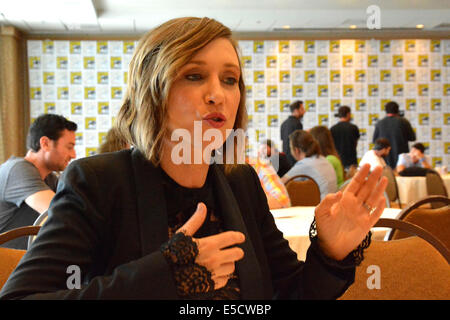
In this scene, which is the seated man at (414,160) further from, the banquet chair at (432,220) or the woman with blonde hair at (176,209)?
the woman with blonde hair at (176,209)

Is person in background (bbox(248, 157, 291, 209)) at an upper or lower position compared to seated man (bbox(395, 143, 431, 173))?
upper

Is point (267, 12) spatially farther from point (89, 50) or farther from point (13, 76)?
point (13, 76)

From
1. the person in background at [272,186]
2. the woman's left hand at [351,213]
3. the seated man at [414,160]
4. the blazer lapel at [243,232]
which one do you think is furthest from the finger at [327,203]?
the seated man at [414,160]

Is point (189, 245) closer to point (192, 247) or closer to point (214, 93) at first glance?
point (192, 247)

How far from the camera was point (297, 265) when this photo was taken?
1180 millimetres

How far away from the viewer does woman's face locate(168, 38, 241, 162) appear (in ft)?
3.29

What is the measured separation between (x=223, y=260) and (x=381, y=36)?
10.3m

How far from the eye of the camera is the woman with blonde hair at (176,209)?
0.84 m

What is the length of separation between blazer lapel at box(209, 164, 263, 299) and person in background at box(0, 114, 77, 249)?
1712mm

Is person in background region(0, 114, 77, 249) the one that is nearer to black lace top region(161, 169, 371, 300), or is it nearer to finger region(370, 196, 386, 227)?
black lace top region(161, 169, 371, 300)

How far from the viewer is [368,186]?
3.24 feet

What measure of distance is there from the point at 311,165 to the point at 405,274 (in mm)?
3146

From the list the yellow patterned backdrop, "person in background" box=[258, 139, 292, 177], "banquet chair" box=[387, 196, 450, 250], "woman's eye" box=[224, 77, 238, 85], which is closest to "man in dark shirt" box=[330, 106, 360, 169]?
the yellow patterned backdrop
